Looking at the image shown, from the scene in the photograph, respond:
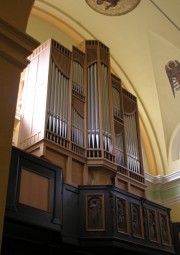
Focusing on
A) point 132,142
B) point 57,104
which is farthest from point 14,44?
point 132,142

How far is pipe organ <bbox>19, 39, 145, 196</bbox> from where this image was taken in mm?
7559

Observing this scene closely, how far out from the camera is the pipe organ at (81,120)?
7.56 metres

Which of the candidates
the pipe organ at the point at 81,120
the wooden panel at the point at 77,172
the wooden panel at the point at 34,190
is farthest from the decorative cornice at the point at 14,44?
the wooden panel at the point at 77,172

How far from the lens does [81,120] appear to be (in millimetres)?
8414

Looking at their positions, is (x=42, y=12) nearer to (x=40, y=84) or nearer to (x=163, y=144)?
(x=40, y=84)

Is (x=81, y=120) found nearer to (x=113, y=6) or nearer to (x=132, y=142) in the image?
(x=132, y=142)

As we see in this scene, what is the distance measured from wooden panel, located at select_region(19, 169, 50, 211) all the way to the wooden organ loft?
2 centimetres

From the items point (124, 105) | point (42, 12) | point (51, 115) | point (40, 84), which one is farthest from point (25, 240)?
point (42, 12)

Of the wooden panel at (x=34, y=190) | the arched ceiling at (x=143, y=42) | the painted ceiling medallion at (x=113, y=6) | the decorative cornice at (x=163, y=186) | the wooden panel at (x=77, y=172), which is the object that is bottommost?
the wooden panel at (x=34, y=190)

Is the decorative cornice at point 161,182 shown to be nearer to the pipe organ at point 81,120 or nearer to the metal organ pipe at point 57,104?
the pipe organ at point 81,120

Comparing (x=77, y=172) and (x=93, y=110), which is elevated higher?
(x=93, y=110)

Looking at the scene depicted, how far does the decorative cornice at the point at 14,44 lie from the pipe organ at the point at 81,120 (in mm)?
3218

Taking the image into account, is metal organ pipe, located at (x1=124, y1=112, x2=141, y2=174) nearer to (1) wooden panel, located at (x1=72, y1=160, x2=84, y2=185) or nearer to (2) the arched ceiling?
(1) wooden panel, located at (x1=72, y1=160, x2=84, y2=185)

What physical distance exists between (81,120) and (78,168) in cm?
122
